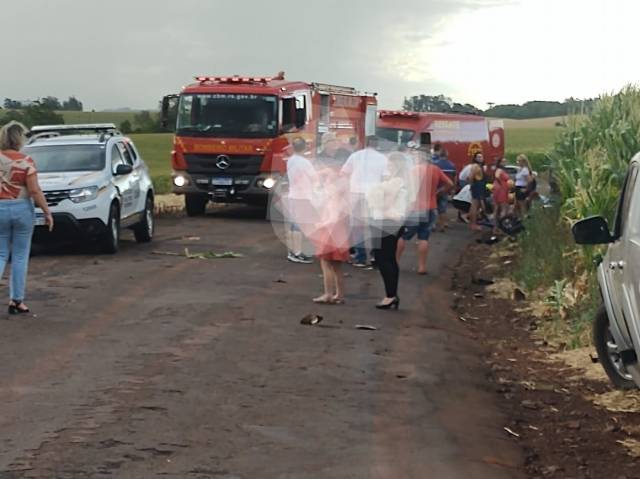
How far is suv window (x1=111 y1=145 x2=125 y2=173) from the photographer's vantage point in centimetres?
1892

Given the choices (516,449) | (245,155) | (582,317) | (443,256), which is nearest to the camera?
(516,449)

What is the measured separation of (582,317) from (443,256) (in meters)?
8.14

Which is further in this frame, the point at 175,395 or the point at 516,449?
the point at 175,395

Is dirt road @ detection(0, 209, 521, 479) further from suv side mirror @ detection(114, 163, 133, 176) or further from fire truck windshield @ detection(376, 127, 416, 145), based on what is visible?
fire truck windshield @ detection(376, 127, 416, 145)

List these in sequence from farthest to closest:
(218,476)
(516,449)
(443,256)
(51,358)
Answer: (443,256)
(51,358)
(516,449)
(218,476)

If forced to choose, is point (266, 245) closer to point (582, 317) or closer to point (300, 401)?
point (582, 317)

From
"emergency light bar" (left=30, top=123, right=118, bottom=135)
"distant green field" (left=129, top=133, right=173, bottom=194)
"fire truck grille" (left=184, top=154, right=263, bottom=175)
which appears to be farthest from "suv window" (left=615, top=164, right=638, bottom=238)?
"distant green field" (left=129, top=133, right=173, bottom=194)

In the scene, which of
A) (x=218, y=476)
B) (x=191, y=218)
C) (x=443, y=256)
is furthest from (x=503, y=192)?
(x=218, y=476)

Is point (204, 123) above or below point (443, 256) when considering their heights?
above

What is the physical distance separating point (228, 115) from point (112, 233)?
8615 mm

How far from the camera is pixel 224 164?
2639 centimetres

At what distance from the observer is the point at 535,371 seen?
10.9 metres

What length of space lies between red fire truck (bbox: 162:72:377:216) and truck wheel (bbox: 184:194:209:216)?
0.20 m

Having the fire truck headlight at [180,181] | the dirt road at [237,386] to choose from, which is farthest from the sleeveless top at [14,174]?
the fire truck headlight at [180,181]
